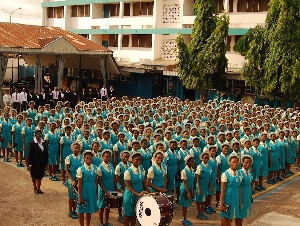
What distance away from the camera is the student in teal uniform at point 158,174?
24.1ft

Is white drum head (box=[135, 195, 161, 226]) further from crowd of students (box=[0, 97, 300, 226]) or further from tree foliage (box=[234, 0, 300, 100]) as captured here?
tree foliage (box=[234, 0, 300, 100])

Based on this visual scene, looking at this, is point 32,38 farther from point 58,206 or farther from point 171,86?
point 58,206

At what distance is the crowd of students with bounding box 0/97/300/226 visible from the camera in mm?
7082

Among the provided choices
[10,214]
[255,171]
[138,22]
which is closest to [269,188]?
[255,171]

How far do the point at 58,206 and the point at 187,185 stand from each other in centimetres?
310

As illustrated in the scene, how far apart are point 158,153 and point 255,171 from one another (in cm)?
396

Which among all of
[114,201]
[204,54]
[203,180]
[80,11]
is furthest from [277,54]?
[80,11]

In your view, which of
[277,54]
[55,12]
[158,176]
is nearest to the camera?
[158,176]

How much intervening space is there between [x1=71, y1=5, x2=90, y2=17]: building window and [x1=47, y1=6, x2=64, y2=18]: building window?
1481 mm

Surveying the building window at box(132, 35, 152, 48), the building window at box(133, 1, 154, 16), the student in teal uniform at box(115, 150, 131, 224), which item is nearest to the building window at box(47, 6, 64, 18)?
the building window at box(133, 1, 154, 16)

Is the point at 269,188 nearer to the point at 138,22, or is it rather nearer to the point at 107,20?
the point at 138,22

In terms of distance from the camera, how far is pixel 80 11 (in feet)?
123

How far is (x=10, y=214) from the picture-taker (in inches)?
334

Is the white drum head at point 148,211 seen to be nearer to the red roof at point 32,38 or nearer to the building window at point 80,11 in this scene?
the red roof at point 32,38
